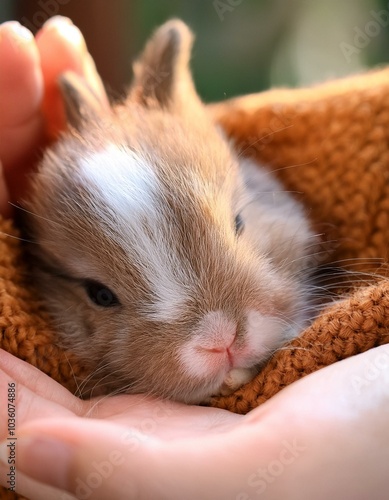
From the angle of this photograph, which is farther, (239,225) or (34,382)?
(239,225)

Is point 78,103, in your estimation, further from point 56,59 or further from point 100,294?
point 100,294

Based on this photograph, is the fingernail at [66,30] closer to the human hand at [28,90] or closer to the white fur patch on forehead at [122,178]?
the human hand at [28,90]

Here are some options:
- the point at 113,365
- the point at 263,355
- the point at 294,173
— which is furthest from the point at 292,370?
the point at 294,173

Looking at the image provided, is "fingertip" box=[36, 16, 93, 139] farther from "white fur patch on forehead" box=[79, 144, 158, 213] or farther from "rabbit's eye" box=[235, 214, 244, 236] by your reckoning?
"rabbit's eye" box=[235, 214, 244, 236]

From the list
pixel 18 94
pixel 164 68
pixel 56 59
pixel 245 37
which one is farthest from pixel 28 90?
pixel 245 37

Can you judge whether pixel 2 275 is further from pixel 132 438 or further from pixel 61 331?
pixel 132 438

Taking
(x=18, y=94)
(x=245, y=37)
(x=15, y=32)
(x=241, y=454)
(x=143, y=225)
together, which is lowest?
(x=245, y=37)
